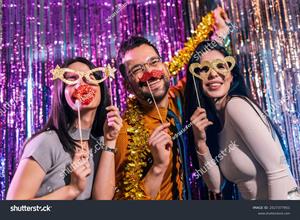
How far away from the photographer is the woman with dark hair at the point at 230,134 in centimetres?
212

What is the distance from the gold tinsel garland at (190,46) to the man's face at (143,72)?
120 mm

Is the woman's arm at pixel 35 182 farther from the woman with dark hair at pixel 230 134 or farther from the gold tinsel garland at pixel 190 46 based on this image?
the gold tinsel garland at pixel 190 46

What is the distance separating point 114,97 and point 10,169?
0.57 metres

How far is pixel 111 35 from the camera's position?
2309mm

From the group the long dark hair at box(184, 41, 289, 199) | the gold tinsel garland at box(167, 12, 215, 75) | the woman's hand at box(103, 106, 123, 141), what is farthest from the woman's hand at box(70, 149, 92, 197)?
the gold tinsel garland at box(167, 12, 215, 75)

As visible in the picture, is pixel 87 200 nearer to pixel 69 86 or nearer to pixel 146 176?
pixel 146 176

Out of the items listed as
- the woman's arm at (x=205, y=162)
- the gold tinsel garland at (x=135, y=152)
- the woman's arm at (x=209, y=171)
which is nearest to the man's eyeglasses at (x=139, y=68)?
the gold tinsel garland at (x=135, y=152)

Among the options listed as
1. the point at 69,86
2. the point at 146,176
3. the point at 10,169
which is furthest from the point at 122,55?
the point at 10,169

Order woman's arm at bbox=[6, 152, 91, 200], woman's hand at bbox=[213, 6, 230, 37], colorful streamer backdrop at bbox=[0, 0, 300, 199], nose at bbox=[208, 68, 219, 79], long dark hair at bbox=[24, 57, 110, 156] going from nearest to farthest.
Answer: woman's arm at bbox=[6, 152, 91, 200] < long dark hair at bbox=[24, 57, 110, 156] < colorful streamer backdrop at bbox=[0, 0, 300, 199] < nose at bbox=[208, 68, 219, 79] < woman's hand at bbox=[213, 6, 230, 37]

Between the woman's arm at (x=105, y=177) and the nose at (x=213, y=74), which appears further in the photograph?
the nose at (x=213, y=74)

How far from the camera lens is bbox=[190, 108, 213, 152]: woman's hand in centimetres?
218

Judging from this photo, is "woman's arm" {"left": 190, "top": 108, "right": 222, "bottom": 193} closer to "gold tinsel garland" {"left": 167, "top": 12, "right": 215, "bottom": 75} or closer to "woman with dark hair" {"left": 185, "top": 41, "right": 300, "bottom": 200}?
"woman with dark hair" {"left": 185, "top": 41, "right": 300, "bottom": 200}

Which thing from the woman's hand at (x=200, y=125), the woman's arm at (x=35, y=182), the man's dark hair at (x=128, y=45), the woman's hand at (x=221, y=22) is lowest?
the woman's arm at (x=35, y=182)

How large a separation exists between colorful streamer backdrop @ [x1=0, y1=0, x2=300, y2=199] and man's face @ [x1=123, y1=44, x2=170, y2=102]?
0.08 m
